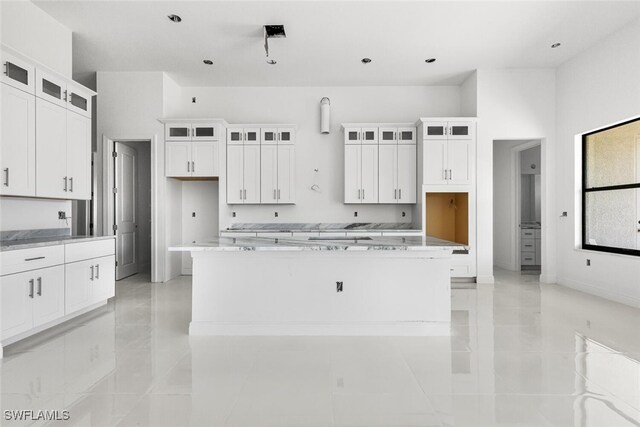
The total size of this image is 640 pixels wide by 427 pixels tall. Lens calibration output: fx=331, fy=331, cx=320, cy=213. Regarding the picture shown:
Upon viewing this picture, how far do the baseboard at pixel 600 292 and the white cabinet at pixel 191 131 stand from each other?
6.10 metres

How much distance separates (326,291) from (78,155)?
335 centimetres

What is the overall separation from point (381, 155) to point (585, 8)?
307 cm

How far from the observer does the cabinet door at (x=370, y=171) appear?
570 centimetres

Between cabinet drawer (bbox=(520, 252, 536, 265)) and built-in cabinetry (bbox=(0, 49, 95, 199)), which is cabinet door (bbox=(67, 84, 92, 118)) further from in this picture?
cabinet drawer (bbox=(520, 252, 536, 265))

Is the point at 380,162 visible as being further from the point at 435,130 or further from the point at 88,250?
the point at 88,250

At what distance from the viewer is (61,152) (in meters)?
3.65

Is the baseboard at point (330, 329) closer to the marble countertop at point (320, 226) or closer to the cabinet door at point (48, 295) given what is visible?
the cabinet door at point (48, 295)

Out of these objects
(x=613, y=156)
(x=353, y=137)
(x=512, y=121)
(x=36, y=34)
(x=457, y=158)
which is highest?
(x=36, y=34)

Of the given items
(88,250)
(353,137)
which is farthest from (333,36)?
(88,250)

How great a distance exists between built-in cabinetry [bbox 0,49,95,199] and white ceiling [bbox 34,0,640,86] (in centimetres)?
111

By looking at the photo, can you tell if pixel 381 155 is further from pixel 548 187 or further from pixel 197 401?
pixel 197 401

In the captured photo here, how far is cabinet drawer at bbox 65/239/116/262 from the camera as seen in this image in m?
3.39

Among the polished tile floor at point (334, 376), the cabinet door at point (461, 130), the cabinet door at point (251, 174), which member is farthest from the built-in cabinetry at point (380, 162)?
the polished tile floor at point (334, 376)

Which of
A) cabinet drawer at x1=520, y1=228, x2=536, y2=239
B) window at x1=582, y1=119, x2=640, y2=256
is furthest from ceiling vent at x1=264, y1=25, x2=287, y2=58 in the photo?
cabinet drawer at x1=520, y1=228, x2=536, y2=239
